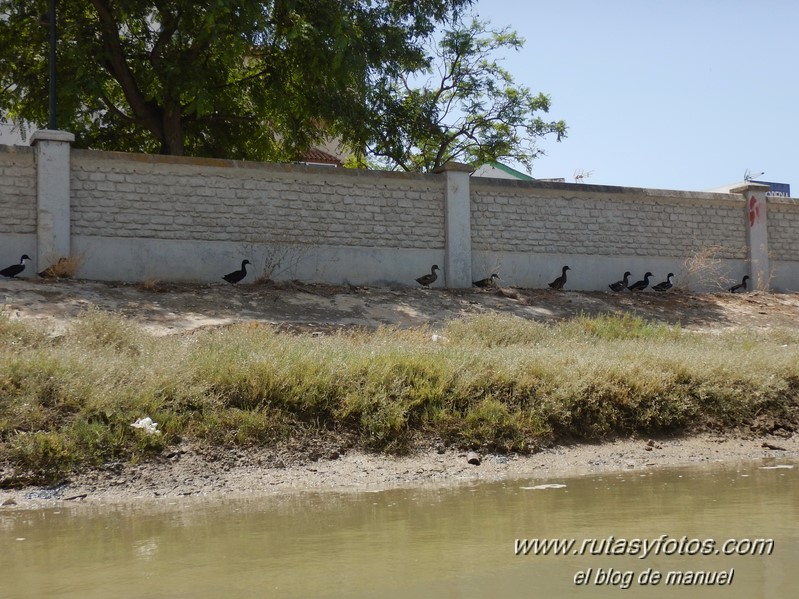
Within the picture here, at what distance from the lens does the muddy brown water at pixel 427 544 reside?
4.50m

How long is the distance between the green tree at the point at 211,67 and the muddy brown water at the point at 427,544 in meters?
12.7

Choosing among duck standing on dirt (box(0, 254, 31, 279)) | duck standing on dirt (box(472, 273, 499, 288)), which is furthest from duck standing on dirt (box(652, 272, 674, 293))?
duck standing on dirt (box(0, 254, 31, 279))

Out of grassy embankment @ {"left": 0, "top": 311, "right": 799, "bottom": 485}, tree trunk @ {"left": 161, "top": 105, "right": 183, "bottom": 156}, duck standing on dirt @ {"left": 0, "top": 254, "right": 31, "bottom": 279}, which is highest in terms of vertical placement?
tree trunk @ {"left": 161, "top": 105, "right": 183, "bottom": 156}

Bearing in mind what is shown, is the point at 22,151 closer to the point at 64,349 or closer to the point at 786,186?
the point at 64,349

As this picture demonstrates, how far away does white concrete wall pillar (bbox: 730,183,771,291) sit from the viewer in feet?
72.7

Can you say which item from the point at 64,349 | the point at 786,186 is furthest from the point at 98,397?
the point at 786,186

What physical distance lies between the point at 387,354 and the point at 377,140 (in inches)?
544

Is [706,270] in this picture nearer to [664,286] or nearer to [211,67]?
[664,286]

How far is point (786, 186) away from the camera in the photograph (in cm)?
4781

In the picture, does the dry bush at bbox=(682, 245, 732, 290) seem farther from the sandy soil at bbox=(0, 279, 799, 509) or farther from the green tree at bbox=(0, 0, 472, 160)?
the green tree at bbox=(0, 0, 472, 160)

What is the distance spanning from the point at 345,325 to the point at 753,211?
12.4 meters

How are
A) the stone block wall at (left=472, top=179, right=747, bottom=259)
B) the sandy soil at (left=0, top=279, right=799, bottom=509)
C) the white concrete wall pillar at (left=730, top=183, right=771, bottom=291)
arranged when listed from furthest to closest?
the white concrete wall pillar at (left=730, top=183, right=771, bottom=291) < the stone block wall at (left=472, top=179, right=747, bottom=259) < the sandy soil at (left=0, top=279, right=799, bottom=509)

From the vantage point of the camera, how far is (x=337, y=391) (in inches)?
358

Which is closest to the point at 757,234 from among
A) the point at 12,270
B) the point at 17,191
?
the point at 17,191
